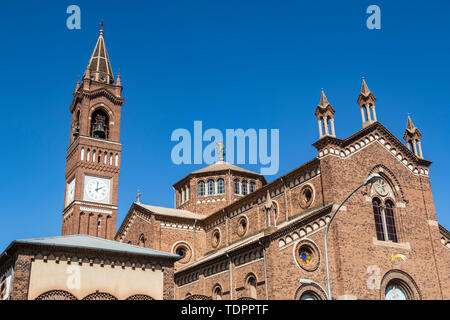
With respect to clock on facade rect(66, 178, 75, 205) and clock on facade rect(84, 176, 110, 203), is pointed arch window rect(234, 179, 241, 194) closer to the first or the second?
clock on facade rect(84, 176, 110, 203)

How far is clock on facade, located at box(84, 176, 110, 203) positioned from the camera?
168 ft

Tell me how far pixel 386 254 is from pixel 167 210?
21.1 metres

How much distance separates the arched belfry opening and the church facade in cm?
1373

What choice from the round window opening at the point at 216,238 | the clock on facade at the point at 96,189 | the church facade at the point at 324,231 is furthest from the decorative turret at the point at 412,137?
the clock on facade at the point at 96,189

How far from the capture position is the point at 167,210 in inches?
1761

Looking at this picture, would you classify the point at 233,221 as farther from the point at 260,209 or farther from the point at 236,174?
the point at 236,174

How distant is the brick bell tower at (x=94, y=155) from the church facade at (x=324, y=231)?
8420 millimetres

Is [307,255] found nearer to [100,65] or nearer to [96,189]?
[96,189]

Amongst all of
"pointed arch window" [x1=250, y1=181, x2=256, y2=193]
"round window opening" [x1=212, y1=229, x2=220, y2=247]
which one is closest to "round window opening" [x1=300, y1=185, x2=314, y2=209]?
"round window opening" [x1=212, y1=229, x2=220, y2=247]

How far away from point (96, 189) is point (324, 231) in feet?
99.0

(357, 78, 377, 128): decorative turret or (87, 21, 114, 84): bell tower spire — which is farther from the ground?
(87, 21, 114, 84): bell tower spire
